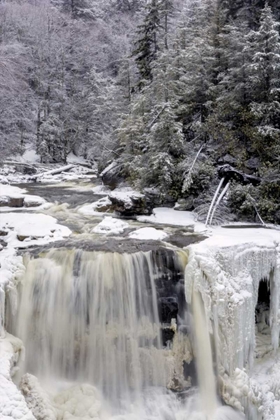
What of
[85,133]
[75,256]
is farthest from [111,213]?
[85,133]

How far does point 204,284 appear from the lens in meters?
6.25

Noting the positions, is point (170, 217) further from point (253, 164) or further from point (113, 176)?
point (113, 176)

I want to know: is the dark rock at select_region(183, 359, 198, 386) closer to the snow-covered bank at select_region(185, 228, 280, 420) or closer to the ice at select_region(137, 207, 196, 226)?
the snow-covered bank at select_region(185, 228, 280, 420)

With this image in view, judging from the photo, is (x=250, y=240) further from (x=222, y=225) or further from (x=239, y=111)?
(x=239, y=111)

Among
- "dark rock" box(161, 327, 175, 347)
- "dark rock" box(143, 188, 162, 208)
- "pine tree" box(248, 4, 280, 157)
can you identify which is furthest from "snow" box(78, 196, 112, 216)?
"dark rock" box(161, 327, 175, 347)

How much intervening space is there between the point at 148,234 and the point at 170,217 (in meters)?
2.22

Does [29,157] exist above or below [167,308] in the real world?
below

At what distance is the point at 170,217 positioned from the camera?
10273 millimetres

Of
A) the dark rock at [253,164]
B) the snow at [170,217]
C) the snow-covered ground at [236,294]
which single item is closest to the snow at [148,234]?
the snow-covered ground at [236,294]

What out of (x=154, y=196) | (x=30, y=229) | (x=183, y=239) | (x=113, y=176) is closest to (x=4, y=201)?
(x=30, y=229)

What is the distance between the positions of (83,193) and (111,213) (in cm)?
443

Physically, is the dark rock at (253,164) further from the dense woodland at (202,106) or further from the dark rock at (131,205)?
the dark rock at (131,205)

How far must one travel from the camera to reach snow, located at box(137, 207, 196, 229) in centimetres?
976

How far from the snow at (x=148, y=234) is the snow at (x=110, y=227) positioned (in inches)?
19.6
